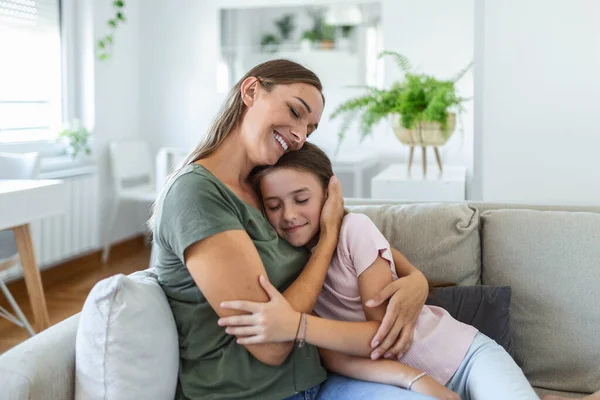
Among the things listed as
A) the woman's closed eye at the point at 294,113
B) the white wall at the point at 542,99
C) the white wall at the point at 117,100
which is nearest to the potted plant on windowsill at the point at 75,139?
the white wall at the point at 117,100

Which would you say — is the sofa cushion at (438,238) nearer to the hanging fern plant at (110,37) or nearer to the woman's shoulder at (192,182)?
the woman's shoulder at (192,182)

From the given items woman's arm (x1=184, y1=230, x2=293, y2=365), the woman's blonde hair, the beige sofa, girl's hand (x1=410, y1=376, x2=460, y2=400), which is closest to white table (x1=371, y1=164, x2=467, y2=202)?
the beige sofa

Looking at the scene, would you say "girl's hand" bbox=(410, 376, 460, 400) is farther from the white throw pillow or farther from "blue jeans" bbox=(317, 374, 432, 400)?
the white throw pillow

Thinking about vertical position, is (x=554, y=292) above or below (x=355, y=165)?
below

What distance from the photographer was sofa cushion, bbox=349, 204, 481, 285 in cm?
181

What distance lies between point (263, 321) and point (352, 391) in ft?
0.85

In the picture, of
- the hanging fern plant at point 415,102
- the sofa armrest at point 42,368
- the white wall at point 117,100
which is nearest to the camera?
the sofa armrest at point 42,368

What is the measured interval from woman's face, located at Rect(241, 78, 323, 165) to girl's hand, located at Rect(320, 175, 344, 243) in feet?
0.50

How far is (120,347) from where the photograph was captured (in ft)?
4.11

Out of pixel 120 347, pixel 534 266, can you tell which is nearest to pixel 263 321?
pixel 120 347

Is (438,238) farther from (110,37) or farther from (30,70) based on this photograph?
(110,37)

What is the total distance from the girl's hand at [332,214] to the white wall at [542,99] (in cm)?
106

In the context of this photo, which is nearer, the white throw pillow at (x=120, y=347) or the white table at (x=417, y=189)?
the white throw pillow at (x=120, y=347)

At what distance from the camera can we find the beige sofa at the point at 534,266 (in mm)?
1727
